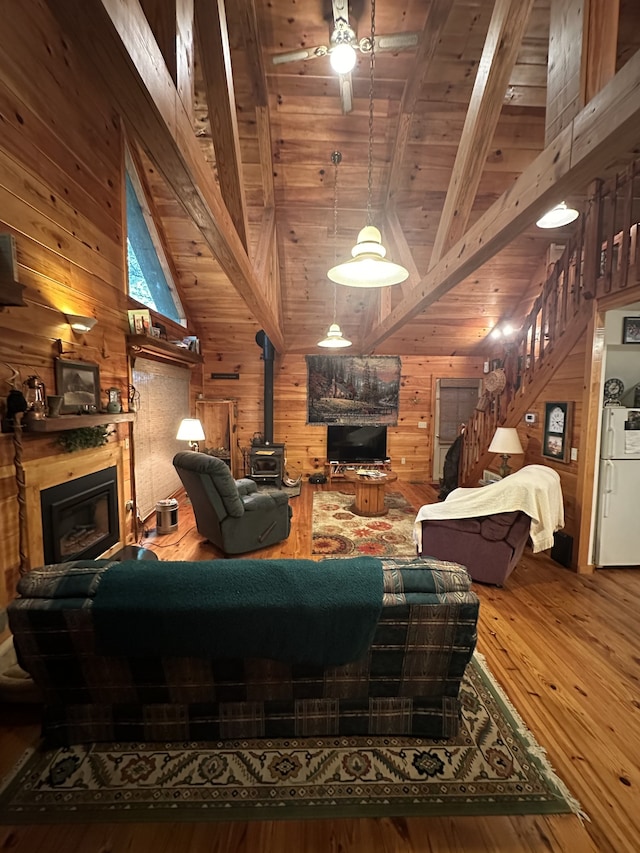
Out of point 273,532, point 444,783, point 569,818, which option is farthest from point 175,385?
point 569,818

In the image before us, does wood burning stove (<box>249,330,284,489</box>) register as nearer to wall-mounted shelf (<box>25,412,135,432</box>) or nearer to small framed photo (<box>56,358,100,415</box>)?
wall-mounted shelf (<box>25,412,135,432</box>)

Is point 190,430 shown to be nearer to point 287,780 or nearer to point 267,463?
point 267,463

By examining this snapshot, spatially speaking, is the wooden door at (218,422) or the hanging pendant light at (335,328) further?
the wooden door at (218,422)

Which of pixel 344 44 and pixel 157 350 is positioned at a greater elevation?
pixel 344 44

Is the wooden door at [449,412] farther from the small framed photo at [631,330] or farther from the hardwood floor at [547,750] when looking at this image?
the hardwood floor at [547,750]

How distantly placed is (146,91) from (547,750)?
319cm

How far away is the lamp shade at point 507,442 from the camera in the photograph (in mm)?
4359

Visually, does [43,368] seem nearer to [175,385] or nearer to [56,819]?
[56,819]

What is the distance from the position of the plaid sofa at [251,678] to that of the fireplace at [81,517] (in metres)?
1.25

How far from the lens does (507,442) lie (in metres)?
4.38

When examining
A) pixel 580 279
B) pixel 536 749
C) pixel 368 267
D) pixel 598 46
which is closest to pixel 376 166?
pixel 580 279

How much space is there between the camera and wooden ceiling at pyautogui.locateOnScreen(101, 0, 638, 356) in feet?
5.99

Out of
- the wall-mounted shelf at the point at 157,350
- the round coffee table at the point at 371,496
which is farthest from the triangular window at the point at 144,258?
the round coffee table at the point at 371,496

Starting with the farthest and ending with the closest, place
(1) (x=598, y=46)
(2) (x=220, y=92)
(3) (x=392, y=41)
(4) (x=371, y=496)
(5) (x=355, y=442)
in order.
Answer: (5) (x=355, y=442) → (4) (x=371, y=496) → (3) (x=392, y=41) → (2) (x=220, y=92) → (1) (x=598, y=46)
